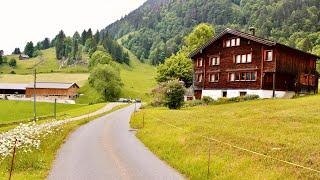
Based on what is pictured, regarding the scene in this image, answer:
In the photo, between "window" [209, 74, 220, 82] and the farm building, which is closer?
"window" [209, 74, 220, 82]

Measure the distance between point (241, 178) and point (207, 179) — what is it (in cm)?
196

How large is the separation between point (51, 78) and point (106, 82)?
46673mm

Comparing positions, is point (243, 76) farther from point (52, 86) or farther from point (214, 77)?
point (52, 86)

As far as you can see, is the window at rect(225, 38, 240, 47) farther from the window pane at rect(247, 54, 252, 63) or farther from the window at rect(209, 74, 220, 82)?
the window at rect(209, 74, 220, 82)

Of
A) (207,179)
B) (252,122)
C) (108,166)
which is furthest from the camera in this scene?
(252,122)

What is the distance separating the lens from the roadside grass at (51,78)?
176 m

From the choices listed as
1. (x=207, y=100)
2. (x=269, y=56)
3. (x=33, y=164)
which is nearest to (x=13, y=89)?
(x=207, y=100)

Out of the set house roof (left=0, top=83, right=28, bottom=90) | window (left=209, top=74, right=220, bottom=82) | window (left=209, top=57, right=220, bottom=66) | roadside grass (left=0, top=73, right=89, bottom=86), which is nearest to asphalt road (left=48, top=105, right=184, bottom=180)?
window (left=209, top=74, right=220, bottom=82)

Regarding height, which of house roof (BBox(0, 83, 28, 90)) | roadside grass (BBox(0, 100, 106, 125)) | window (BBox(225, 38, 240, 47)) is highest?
window (BBox(225, 38, 240, 47))

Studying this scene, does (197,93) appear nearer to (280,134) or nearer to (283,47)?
(283,47)

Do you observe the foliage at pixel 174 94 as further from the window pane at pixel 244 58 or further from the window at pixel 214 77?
the window pane at pixel 244 58

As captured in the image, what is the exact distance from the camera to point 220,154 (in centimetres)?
2153

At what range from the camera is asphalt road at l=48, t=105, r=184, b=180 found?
20031 mm

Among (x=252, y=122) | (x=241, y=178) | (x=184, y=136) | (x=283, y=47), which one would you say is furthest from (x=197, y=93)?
(x=241, y=178)
